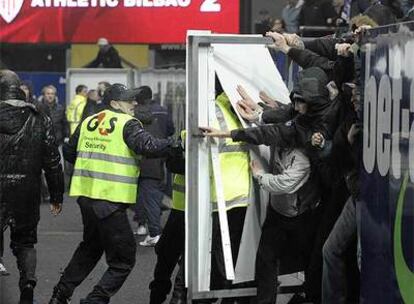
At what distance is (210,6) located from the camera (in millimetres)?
13930

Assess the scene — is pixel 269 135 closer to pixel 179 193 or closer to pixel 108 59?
pixel 179 193

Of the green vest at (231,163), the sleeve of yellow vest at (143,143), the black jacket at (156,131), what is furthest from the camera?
the black jacket at (156,131)

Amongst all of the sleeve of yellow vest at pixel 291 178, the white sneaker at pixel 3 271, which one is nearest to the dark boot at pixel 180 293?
the sleeve of yellow vest at pixel 291 178

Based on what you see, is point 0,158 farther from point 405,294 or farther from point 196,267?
point 405,294

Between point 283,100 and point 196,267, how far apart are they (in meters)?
1.36

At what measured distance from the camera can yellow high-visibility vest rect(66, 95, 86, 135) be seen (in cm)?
1761

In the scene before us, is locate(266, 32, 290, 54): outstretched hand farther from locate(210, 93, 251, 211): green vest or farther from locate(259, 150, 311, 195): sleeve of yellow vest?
locate(259, 150, 311, 195): sleeve of yellow vest

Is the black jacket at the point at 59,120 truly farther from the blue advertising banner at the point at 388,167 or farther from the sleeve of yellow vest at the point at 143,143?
the blue advertising banner at the point at 388,167

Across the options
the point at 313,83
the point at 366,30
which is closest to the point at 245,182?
the point at 313,83

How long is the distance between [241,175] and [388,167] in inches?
79.4

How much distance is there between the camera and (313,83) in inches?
252

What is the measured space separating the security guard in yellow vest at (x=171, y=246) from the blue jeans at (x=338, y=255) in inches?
56.9

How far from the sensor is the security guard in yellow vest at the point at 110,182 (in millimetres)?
7340

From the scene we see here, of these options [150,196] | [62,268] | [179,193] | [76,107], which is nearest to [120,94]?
[179,193]
